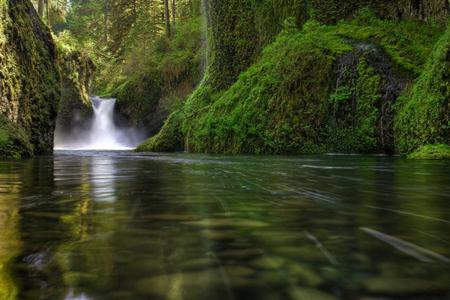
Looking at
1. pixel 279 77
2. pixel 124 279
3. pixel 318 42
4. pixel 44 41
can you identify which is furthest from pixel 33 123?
pixel 124 279

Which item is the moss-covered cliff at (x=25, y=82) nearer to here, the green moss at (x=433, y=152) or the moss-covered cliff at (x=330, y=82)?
the moss-covered cliff at (x=330, y=82)

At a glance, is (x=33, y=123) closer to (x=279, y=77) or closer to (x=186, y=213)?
(x=279, y=77)

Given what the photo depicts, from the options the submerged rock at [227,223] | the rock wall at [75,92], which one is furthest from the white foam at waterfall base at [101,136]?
the submerged rock at [227,223]

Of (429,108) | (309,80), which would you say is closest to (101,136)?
(309,80)

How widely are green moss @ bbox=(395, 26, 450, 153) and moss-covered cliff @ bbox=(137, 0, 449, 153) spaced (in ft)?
0.18

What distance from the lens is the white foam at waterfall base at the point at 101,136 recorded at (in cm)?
3269

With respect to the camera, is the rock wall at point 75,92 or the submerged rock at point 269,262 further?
the rock wall at point 75,92

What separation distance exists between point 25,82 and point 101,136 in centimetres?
1978

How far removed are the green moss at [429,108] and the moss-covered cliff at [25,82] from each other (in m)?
9.61

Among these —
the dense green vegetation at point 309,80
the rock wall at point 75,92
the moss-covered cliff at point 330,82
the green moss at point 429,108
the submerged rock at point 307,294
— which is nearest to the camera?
the submerged rock at point 307,294

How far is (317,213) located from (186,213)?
2.15 ft

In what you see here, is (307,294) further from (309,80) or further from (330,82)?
(309,80)

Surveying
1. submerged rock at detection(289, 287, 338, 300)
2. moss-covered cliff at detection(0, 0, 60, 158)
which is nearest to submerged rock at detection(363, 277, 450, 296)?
submerged rock at detection(289, 287, 338, 300)

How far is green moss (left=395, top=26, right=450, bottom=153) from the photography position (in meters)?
10.3
